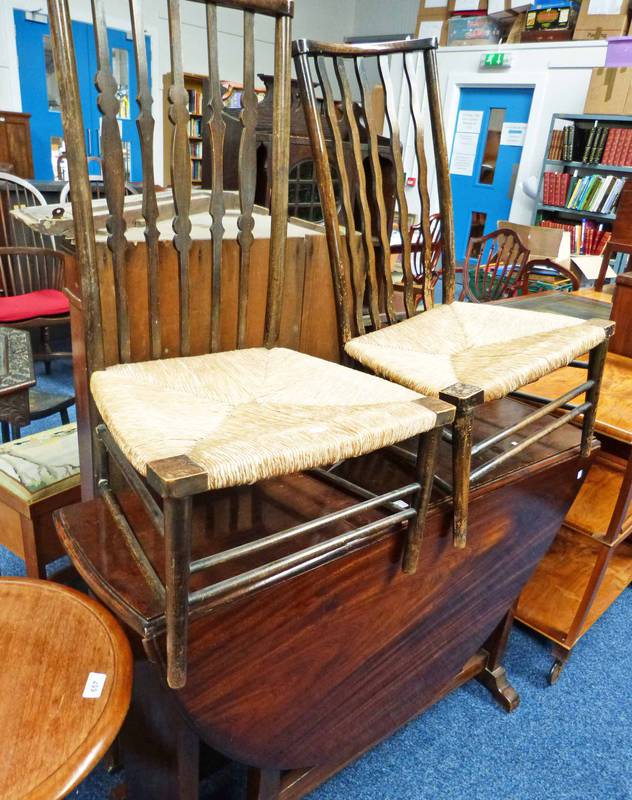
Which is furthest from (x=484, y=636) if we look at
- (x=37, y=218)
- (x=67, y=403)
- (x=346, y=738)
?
(x=67, y=403)

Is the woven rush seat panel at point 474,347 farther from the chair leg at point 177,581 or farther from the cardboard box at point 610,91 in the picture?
the cardboard box at point 610,91

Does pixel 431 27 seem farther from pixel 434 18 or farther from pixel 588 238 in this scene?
pixel 588 238

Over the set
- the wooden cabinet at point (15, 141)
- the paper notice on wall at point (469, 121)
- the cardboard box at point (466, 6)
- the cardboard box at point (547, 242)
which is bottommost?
the cardboard box at point (547, 242)

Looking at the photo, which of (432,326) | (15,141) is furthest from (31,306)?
(15,141)

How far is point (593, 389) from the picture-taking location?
1.16m

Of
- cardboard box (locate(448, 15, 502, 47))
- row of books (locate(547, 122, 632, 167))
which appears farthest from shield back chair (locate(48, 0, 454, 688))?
cardboard box (locate(448, 15, 502, 47))

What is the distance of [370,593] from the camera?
904 millimetres

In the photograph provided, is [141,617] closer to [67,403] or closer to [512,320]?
[512,320]

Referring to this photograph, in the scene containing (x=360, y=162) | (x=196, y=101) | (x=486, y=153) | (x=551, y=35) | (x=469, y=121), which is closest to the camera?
(x=360, y=162)

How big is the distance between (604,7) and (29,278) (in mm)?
5125

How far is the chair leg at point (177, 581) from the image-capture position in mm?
584

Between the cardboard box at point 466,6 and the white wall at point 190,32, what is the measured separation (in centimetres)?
192

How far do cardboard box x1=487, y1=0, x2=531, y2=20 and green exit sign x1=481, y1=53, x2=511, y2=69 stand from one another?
0.35 meters

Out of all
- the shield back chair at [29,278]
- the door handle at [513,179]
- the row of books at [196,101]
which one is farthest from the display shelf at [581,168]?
the shield back chair at [29,278]
